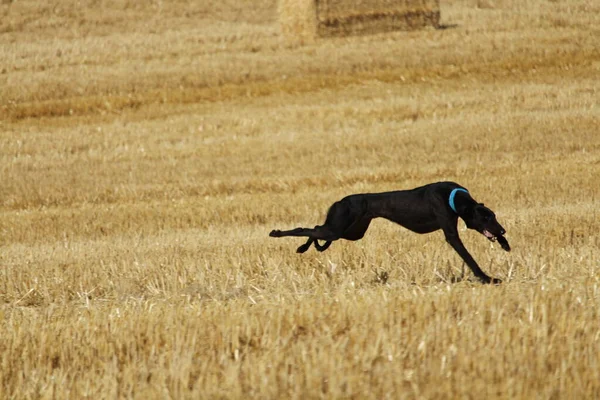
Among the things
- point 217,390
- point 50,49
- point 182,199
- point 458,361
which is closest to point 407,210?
point 458,361

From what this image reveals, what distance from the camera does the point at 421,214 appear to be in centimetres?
618

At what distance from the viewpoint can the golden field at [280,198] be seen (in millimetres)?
4285

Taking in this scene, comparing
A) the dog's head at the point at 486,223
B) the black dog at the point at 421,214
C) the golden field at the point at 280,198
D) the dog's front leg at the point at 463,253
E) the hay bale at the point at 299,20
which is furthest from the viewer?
the hay bale at the point at 299,20

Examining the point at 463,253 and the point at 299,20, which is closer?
the point at 463,253

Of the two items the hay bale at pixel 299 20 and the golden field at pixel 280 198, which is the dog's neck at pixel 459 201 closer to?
the golden field at pixel 280 198

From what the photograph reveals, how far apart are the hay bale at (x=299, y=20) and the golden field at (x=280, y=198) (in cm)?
47

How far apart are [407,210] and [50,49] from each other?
1657 centimetres

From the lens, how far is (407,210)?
20.4 feet

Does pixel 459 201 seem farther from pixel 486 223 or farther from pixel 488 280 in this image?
pixel 488 280

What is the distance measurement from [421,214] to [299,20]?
627 inches

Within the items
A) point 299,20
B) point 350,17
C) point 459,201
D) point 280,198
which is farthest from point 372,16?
point 459,201

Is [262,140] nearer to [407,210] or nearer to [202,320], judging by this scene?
[407,210]

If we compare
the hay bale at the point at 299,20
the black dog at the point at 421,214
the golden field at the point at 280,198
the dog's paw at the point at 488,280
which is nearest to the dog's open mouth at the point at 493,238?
the black dog at the point at 421,214

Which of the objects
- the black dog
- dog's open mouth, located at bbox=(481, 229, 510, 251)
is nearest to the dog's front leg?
the black dog
